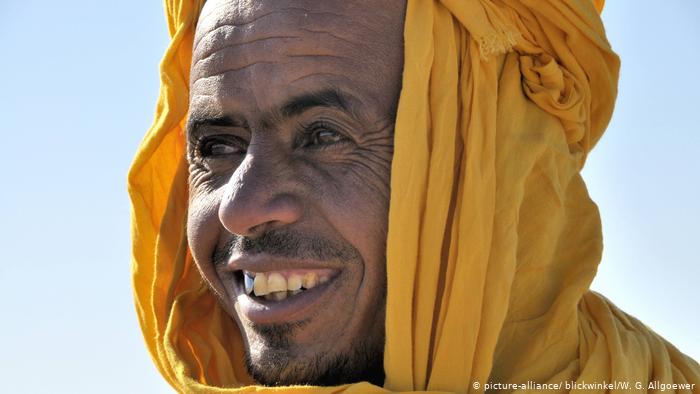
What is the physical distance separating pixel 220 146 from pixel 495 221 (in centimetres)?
104

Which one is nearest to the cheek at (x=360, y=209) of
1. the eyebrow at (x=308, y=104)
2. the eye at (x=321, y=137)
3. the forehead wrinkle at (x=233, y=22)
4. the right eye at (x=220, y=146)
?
the eye at (x=321, y=137)

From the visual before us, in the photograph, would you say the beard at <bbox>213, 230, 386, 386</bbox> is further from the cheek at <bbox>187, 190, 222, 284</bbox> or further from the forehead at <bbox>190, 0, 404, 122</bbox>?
the forehead at <bbox>190, 0, 404, 122</bbox>

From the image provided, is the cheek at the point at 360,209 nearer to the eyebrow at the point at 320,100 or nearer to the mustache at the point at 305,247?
the mustache at the point at 305,247

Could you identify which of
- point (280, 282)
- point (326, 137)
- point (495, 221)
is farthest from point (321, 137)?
point (495, 221)

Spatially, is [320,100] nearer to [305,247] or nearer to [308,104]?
[308,104]

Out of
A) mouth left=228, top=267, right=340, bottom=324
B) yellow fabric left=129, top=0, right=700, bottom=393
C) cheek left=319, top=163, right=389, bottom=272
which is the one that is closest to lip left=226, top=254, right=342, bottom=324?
mouth left=228, top=267, right=340, bottom=324

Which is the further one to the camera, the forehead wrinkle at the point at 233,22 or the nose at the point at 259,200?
the forehead wrinkle at the point at 233,22

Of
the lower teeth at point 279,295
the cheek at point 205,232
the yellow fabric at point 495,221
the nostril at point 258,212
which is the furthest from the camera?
the cheek at point 205,232

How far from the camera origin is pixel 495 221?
12.3ft

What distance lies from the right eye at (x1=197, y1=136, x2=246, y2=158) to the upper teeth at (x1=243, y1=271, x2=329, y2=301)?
464 millimetres

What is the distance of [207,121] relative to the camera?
411cm

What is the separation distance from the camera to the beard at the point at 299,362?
3.85 metres

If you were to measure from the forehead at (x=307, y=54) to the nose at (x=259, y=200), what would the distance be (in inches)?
8.2

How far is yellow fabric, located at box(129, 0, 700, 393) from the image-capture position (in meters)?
3.67
